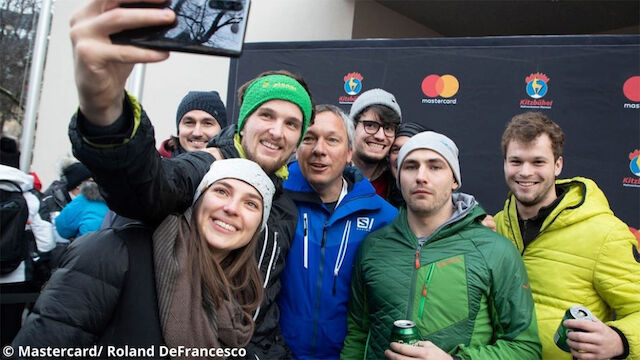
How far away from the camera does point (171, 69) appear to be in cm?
682

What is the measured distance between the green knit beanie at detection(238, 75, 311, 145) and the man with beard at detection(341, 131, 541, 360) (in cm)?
55

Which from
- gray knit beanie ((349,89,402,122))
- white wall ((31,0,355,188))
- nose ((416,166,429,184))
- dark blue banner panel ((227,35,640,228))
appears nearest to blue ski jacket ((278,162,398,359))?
nose ((416,166,429,184))

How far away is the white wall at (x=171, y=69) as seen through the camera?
6.80 metres

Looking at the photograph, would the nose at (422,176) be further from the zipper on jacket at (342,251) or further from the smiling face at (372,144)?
the smiling face at (372,144)

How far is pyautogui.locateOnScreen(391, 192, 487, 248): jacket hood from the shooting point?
6.91 ft

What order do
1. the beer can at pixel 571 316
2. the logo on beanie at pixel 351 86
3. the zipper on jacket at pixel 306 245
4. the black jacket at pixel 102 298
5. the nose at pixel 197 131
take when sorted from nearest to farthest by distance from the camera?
the black jacket at pixel 102 298 → the beer can at pixel 571 316 → the zipper on jacket at pixel 306 245 → the nose at pixel 197 131 → the logo on beanie at pixel 351 86

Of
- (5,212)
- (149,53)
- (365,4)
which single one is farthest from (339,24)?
(149,53)

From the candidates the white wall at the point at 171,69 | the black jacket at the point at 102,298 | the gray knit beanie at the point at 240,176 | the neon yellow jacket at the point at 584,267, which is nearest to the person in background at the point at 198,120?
the gray knit beanie at the point at 240,176

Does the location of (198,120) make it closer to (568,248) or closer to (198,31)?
(198,31)

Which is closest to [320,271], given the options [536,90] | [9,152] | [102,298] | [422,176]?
[422,176]

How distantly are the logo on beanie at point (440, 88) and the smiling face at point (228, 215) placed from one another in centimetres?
266

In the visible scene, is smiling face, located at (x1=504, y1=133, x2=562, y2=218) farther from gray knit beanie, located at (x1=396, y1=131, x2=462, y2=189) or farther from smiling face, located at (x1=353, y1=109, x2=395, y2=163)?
smiling face, located at (x1=353, y1=109, x2=395, y2=163)

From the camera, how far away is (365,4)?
24.5 feet

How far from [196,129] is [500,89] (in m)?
2.36
